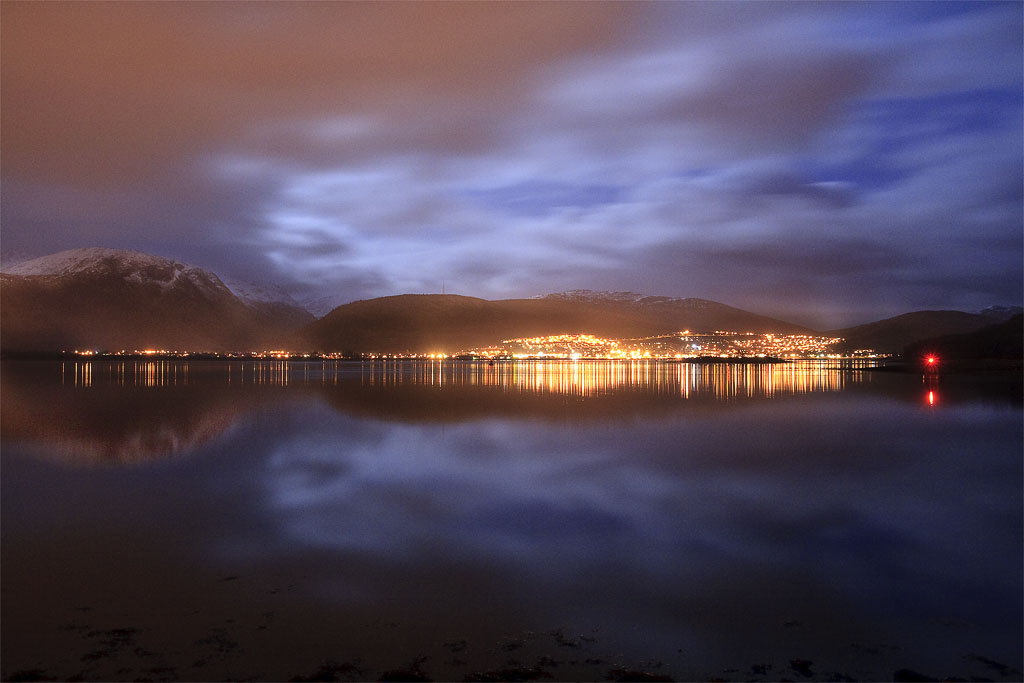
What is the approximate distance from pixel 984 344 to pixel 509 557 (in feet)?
326

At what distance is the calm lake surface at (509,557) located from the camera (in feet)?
19.8

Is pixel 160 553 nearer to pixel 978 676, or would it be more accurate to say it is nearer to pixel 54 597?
pixel 54 597

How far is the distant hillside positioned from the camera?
7681cm

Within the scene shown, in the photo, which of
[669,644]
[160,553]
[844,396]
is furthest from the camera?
[844,396]

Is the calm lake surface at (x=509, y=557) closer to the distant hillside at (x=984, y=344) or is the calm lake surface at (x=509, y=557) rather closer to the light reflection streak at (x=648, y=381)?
the light reflection streak at (x=648, y=381)

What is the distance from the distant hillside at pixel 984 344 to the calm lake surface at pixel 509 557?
71795mm

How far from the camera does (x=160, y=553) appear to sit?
8945mm

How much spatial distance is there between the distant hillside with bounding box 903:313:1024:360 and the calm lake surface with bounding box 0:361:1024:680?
71.8m

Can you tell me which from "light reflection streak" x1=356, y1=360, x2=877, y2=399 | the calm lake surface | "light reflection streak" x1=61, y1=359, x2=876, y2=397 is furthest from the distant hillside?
the calm lake surface

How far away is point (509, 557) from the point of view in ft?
29.1

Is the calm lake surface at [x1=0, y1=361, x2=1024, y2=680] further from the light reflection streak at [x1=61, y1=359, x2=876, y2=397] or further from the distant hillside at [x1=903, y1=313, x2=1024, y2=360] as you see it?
the distant hillside at [x1=903, y1=313, x2=1024, y2=360]

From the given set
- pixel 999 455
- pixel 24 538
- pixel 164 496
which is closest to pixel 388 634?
pixel 24 538

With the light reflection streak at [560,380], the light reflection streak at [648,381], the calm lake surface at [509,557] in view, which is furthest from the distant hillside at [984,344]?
the calm lake surface at [509,557]

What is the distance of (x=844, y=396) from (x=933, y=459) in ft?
75.1
